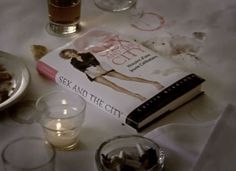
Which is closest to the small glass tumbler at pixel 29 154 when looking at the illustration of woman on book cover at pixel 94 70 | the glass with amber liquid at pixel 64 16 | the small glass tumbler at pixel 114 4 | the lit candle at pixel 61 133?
the lit candle at pixel 61 133

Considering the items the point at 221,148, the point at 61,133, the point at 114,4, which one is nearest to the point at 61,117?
the point at 61,133

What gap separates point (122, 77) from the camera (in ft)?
2.77

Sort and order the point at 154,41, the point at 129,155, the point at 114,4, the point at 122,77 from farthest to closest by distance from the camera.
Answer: the point at 114,4 < the point at 154,41 < the point at 122,77 < the point at 129,155

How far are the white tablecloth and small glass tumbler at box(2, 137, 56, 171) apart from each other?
0.03 m

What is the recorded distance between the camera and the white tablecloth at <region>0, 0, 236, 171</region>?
794mm

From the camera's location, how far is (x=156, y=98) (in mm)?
801

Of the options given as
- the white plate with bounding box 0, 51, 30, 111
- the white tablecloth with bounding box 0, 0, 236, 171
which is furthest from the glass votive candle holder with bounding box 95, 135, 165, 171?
the white plate with bounding box 0, 51, 30, 111

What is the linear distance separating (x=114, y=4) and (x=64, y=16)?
5.8 inches

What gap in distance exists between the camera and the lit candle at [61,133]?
75 cm

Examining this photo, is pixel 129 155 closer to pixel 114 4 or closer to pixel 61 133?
pixel 61 133

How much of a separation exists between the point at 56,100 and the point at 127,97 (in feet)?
0.34

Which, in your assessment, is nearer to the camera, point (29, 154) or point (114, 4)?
point (29, 154)

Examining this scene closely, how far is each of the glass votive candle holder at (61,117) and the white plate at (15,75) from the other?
0.04m

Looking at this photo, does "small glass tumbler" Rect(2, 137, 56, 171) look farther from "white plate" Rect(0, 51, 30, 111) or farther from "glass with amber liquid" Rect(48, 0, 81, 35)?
"glass with amber liquid" Rect(48, 0, 81, 35)
